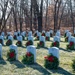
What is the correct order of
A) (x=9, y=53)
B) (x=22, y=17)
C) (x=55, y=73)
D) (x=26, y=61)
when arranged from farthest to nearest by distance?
(x=22, y=17)
(x=9, y=53)
(x=26, y=61)
(x=55, y=73)

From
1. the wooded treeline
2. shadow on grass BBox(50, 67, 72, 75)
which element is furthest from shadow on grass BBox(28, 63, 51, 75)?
the wooded treeline

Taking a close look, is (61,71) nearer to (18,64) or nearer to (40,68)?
(40,68)

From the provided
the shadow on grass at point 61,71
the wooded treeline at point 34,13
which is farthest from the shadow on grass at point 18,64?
the wooded treeline at point 34,13

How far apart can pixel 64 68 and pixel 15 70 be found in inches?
66.4

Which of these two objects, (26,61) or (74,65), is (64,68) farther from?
(26,61)

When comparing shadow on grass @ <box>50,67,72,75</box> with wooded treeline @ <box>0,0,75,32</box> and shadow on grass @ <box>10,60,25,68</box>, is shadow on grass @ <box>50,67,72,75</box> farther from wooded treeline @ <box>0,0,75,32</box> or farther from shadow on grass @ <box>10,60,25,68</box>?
wooded treeline @ <box>0,0,75,32</box>

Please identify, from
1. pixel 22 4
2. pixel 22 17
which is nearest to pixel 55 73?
pixel 22 4

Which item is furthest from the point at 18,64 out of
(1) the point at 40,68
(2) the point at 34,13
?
(2) the point at 34,13

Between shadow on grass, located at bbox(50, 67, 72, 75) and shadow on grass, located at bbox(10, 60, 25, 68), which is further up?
shadow on grass, located at bbox(50, 67, 72, 75)

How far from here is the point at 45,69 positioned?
26.8 feet

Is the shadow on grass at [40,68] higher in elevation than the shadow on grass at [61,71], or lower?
lower

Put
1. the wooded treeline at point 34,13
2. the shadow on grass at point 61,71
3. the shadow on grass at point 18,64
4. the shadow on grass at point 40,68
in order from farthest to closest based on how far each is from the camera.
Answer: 1. the wooded treeline at point 34,13
2. the shadow on grass at point 18,64
3. the shadow on grass at point 40,68
4. the shadow on grass at point 61,71

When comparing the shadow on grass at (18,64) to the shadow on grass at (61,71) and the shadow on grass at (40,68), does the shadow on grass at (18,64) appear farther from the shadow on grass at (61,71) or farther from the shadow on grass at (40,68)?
the shadow on grass at (61,71)

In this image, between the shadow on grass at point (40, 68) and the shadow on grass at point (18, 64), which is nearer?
the shadow on grass at point (40, 68)
